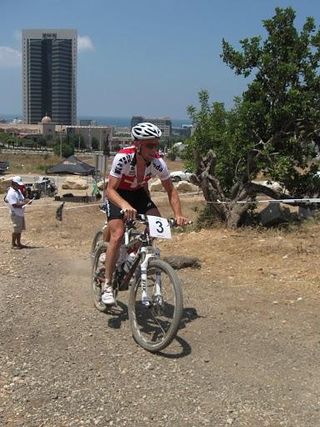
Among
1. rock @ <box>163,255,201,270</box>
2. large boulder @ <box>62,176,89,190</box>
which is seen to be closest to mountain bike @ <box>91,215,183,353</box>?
rock @ <box>163,255,201,270</box>

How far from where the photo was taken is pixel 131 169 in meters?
5.60

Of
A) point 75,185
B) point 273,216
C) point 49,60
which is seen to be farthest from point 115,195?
point 49,60

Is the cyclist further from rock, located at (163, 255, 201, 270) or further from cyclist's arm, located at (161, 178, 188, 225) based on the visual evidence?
rock, located at (163, 255, 201, 270)

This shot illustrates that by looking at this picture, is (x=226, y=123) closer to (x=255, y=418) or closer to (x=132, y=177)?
(x=132, y=177)

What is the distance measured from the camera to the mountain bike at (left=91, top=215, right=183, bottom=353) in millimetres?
4879

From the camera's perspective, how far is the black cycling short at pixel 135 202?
18.8 ft

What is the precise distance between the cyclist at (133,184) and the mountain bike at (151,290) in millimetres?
137

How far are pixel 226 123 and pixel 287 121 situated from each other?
2061mm

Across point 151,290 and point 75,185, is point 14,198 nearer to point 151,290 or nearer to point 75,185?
point 151,290

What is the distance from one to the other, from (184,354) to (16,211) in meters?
8.17

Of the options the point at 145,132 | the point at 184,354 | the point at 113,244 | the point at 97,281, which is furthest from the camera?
the point at 97,281

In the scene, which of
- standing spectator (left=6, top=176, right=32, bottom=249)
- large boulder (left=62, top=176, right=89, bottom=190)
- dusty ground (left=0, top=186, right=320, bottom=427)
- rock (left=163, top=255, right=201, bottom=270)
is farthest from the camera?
large boulder (left=62, top=176, right=89, bottom=190)

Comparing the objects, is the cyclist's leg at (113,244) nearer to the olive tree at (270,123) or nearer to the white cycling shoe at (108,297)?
the white cycling shoe at (108,297)

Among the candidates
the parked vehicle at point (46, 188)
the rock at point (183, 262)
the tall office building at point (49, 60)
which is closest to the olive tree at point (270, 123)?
the rock at point (183, 262)
